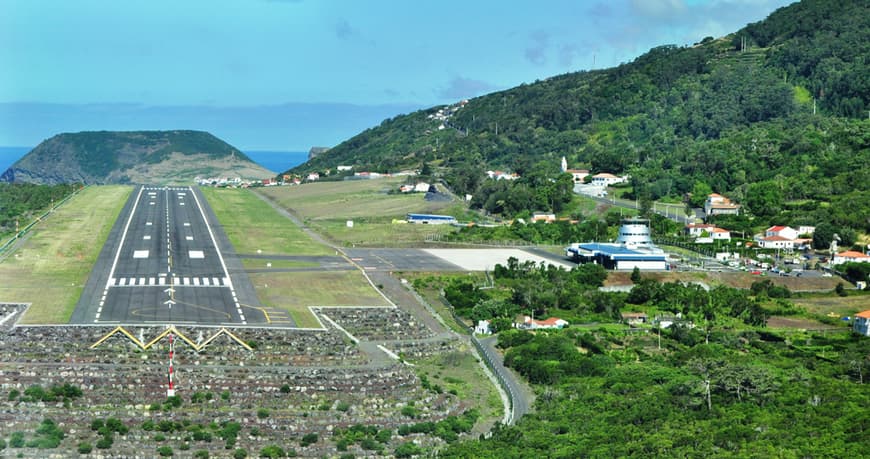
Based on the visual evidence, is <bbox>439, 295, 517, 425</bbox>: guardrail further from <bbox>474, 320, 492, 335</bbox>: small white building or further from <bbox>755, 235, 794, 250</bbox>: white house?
<bbox>755, 235, 794, 250</bbox>: white house

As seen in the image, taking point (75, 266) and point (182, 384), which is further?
point (75, 266)

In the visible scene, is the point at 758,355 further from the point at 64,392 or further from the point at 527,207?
the point at 527,207

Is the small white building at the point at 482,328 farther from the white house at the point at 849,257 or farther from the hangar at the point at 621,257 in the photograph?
the white house at the point at 849,257

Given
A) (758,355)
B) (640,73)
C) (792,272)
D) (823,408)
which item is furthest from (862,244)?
(640,73)

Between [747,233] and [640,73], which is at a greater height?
[640,73]

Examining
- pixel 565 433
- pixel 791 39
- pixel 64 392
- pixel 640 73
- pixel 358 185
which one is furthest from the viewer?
pixel 640 73

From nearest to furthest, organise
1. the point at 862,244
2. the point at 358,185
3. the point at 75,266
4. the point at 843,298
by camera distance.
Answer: the point at 843,298 → the point at 75,266 → the point at 862,244 → the point at 358,185

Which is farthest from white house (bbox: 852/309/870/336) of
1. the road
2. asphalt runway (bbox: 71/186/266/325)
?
the road
